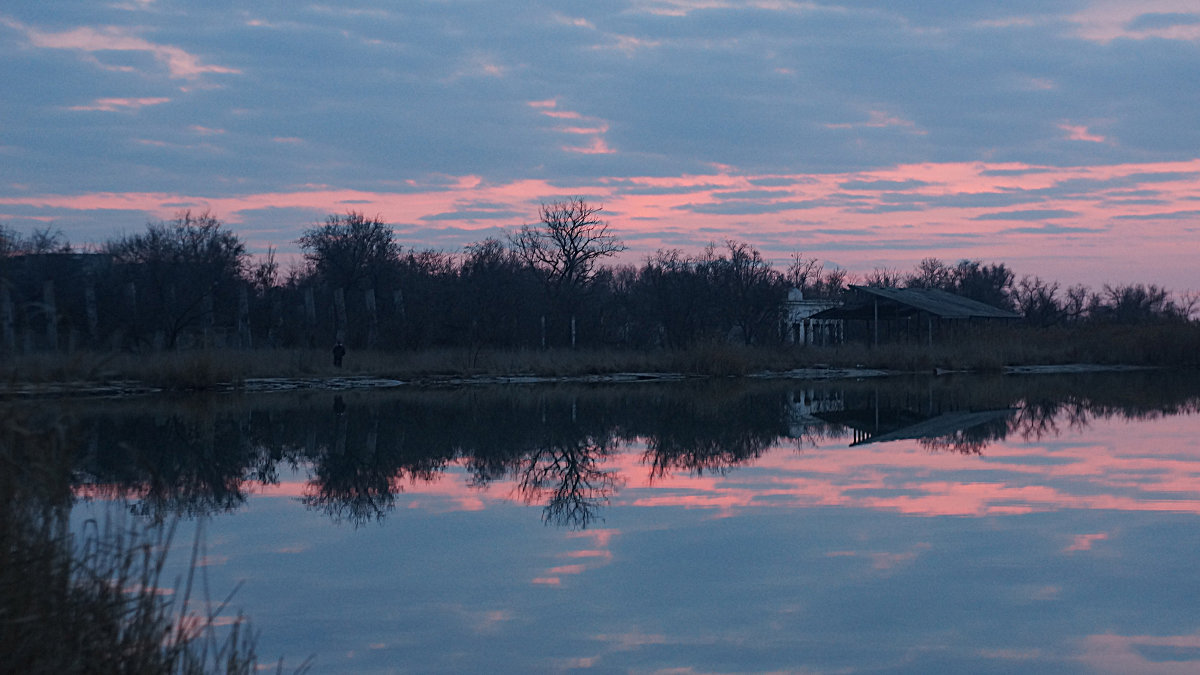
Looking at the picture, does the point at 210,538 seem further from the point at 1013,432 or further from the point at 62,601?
the point at 1013,432

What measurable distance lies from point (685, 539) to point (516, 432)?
7.66 meters

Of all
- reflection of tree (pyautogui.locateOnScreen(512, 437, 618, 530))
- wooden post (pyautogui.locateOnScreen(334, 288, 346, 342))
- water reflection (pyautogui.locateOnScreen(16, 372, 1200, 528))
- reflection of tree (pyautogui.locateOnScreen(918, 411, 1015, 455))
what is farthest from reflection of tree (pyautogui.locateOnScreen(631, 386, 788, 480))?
wooden post (pyautogui.locateOnScreen(334, 288, 346, 342))

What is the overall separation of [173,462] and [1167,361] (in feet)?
123

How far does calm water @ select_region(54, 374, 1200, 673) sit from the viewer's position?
5441 millimetres

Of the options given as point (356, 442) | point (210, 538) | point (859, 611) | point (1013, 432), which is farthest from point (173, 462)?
point (1013, 432)

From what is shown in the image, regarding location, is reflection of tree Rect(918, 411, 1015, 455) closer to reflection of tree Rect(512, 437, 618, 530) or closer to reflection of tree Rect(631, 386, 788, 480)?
reflection of tree Rect(631, 386, 788, 480)

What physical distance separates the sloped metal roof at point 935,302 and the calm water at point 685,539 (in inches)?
1093

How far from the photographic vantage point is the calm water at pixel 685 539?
5441 mm

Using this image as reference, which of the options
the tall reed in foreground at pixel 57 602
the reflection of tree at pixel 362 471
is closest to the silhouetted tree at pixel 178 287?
the reflection of tree at pixel 362 471

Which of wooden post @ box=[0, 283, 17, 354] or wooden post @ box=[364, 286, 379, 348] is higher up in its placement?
wooden post @ box=[364, 286, 379, 348]

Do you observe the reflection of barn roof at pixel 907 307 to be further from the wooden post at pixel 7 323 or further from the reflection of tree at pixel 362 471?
the wooden post at pixel 7 323

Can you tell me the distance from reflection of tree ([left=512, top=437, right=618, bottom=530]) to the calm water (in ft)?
0.18

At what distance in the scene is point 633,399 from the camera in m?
22.3

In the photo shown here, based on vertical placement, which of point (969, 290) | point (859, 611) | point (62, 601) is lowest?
point (859, 611)
